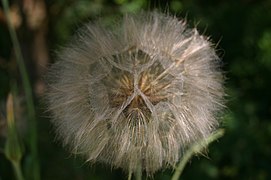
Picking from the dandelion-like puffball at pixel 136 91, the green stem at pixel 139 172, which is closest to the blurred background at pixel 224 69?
the dandelion-like puffball at pixel 136 91

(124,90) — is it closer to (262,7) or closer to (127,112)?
(127,112)

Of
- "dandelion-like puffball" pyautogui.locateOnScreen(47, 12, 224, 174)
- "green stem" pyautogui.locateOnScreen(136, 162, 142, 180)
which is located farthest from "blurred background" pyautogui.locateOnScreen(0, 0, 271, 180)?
"green stem" pyautogui.locateOnScreen(136, 162, 142, 180)

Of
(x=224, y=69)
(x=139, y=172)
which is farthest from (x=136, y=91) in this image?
(x=224, y=69)

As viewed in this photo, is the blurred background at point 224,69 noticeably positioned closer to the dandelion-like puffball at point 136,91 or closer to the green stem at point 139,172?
the dandelion-like puffball at point 136,91

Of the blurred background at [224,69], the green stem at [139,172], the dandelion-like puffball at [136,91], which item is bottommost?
the green stem at [139,172]

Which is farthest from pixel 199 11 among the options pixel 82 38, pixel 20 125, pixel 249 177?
pixel 82 38

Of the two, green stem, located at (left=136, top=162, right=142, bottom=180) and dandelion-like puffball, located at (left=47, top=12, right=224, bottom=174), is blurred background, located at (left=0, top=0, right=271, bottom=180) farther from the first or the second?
green stem, located at (left=136, top=162, right=142, bottom=180)

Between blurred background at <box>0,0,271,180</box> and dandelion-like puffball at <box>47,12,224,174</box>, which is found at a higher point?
blurred background at <box>0,0,271,180</box>
